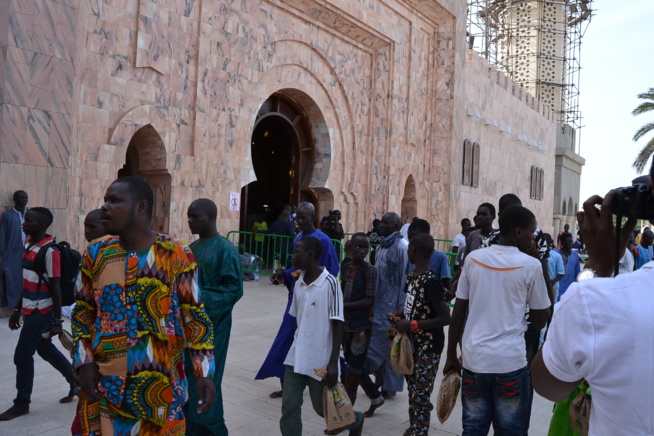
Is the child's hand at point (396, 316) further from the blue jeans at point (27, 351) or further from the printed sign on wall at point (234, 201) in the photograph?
the printed sign on wall at point (234, 201)

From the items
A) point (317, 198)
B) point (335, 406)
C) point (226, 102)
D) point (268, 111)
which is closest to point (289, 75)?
point (268, 111)

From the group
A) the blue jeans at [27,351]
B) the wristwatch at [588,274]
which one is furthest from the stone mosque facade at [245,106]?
the wristwatch at [588,274]

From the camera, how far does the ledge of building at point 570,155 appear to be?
1254 inches

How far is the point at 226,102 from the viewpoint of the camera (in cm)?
1139

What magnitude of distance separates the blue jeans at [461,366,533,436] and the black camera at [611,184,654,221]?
161cm

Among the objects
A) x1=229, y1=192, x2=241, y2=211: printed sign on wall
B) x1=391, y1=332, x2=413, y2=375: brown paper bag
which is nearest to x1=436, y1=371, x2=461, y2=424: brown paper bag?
x1=391, y1=332, x2=413, y2=375: brown paper bag

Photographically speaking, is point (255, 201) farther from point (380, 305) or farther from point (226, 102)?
point (380, 305)

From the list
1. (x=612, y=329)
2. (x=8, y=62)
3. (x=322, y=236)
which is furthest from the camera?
(x=8, y=62)

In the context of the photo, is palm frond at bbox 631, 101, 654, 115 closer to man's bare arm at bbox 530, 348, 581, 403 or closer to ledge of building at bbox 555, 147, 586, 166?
ledge of building at bbox 555, 147, 586, 166

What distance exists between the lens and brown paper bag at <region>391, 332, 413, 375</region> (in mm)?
3736

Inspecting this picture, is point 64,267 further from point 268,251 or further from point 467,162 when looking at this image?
point 467,162

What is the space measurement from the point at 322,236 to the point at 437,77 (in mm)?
15074

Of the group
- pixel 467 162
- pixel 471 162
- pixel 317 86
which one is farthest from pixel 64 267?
pixel 471 162

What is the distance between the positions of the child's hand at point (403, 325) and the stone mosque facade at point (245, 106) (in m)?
5.90
